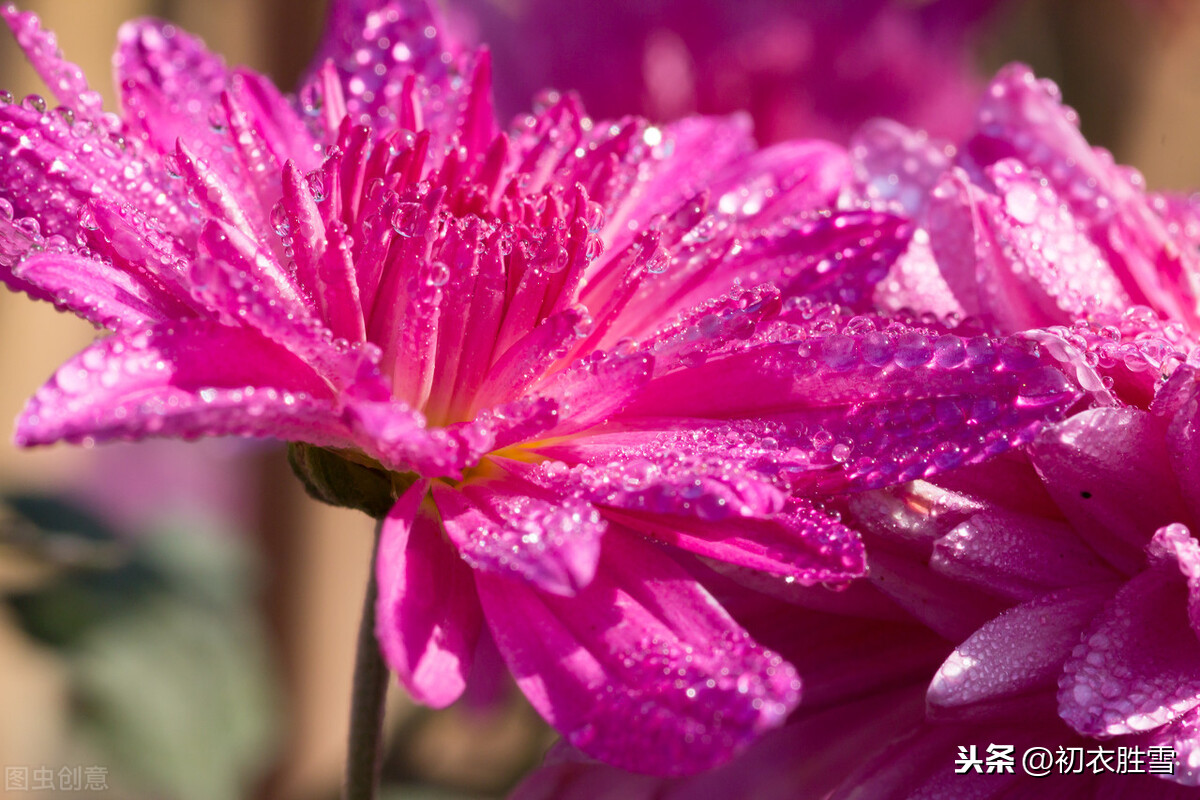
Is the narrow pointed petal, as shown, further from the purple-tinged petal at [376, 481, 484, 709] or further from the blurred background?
the blurred background

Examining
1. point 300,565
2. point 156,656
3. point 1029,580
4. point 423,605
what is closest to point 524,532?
point 423,605

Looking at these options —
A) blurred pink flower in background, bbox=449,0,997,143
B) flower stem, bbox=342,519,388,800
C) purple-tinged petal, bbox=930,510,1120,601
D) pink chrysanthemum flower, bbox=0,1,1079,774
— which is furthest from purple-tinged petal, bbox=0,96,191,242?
blurred pink flower in background, bbox=449,0,997,143

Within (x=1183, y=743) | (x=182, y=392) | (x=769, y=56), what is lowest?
(x=1183, y=743)

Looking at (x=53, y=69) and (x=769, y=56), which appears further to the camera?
(x=769, y=56)

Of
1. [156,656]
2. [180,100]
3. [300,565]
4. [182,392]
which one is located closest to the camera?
[182,392]

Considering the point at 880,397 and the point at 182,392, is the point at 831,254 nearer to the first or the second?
the point at 880,397

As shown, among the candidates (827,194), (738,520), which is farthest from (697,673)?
(827,194)

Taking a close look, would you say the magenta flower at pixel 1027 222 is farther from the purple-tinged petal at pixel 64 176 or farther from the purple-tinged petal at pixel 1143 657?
the purple-tinged petal at pixel 64 176

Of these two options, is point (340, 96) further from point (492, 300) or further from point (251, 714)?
point (251, 714)
